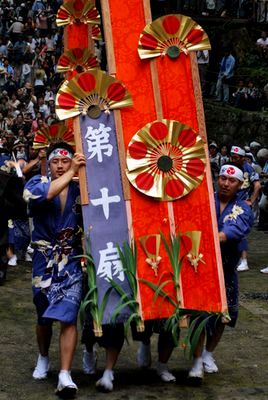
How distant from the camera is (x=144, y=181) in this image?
5.80 meters

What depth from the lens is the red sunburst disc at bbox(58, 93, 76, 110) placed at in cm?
580

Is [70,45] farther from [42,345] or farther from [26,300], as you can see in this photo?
[42,345]

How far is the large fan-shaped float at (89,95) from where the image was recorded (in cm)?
579

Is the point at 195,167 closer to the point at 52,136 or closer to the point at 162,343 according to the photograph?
the point at 162,343

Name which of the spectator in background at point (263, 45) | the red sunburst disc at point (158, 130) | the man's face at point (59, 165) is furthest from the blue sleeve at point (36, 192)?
the spectator in background at point (263, 45)

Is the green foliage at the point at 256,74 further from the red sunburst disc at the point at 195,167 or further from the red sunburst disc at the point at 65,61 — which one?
the red sunburst disc at the point at 195,167

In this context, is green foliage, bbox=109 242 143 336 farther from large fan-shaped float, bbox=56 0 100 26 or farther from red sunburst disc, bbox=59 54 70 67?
large fan-shaped float, bbox=56 0 100 26

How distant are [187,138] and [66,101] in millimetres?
864

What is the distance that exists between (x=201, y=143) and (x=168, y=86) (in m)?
0.45

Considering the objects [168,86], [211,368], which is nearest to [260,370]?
[211,368]

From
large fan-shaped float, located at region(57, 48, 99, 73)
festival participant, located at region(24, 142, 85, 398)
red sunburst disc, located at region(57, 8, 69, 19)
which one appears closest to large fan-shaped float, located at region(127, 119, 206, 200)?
festival participant, located at region(24, 142, 85, 398)

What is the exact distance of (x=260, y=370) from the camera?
21.1 feet

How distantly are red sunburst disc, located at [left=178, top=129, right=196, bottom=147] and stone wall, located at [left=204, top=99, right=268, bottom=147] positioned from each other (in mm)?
13341

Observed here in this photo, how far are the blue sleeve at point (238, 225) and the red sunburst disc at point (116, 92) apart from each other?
46.7 inches
